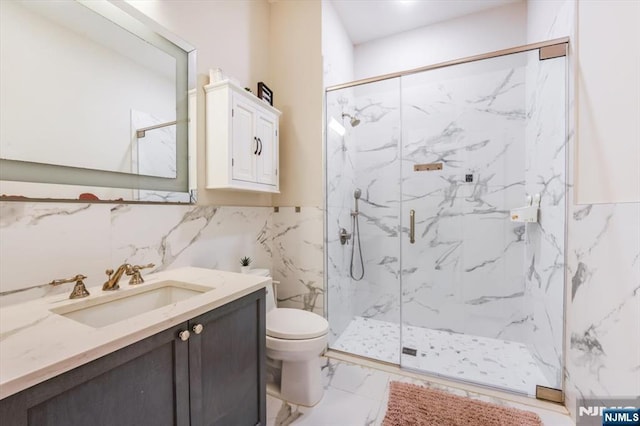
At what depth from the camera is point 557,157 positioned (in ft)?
5.48

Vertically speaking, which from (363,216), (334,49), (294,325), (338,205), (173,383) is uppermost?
(334,49)

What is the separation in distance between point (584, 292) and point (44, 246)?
2469 mm

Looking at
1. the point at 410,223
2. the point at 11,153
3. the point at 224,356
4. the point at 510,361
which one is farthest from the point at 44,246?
the point at 510,361

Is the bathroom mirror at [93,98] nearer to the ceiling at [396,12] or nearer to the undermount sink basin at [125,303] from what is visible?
the undermount sink basin at [125,303]

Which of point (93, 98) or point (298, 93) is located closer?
→ point (93, 98)

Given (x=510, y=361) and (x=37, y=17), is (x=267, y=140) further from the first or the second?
(x=510, y=361)

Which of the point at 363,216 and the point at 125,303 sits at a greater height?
the point at 363,216

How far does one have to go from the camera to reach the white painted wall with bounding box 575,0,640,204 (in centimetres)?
111

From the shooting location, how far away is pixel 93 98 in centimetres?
116

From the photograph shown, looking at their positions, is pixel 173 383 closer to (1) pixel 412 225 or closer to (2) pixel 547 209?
(1) pixel 412 225

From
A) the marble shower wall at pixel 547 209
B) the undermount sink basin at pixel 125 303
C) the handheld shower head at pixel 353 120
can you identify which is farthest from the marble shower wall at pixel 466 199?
the undermount sink basin at pixel 125 303

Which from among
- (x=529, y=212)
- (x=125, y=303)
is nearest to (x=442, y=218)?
(x=529, y=212)

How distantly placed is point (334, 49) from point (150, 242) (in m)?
2.16

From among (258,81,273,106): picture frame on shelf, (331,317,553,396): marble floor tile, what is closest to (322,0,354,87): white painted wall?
(258,81,273,106): picture frame on shelf
